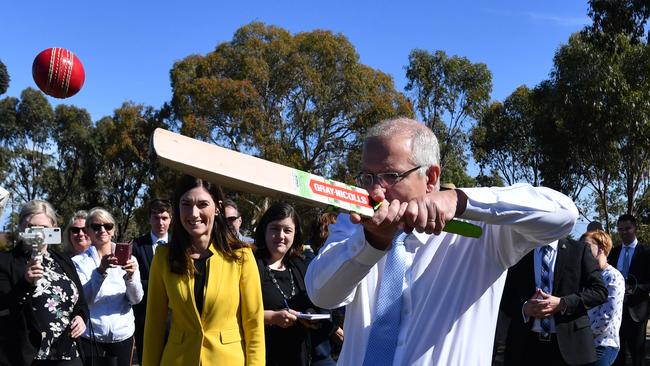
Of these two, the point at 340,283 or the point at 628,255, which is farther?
the point at 628,255

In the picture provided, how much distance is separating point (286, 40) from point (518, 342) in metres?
26.8

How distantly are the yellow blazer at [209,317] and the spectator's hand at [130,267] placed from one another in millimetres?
1911

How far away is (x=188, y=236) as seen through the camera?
420 centimetres

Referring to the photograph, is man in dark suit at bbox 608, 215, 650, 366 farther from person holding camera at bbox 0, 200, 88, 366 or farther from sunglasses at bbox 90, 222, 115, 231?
person holding camera at bbox 0, 200, 88, 366

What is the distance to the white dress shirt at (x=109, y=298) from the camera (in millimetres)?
6230

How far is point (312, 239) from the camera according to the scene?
6887 mm

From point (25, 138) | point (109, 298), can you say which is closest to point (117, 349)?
point (109, 298)

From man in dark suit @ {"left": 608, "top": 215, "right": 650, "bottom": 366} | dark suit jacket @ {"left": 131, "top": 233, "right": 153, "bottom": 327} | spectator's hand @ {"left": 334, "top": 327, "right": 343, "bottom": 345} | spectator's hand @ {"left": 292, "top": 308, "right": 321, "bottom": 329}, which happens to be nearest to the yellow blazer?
spectator's hand @ {"left": 292, "top": 308, "right": 321, "bottom": 329}

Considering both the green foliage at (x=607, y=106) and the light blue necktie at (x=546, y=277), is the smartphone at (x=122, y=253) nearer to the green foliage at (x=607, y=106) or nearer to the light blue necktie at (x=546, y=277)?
the light blue necktie at (x=546, y=277)

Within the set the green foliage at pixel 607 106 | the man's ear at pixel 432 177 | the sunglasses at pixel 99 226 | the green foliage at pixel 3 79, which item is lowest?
Answer: the man's ear at pixel 432 177

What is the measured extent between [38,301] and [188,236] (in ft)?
5.28

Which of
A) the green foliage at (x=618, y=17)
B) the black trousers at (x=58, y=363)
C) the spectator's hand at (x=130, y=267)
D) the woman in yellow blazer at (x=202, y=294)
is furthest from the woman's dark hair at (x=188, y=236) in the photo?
the green foliage at (x=618, y=17)

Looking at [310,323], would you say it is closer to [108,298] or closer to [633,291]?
[108,298]

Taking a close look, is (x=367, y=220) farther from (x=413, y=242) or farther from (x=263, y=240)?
(x=263, y=240)
